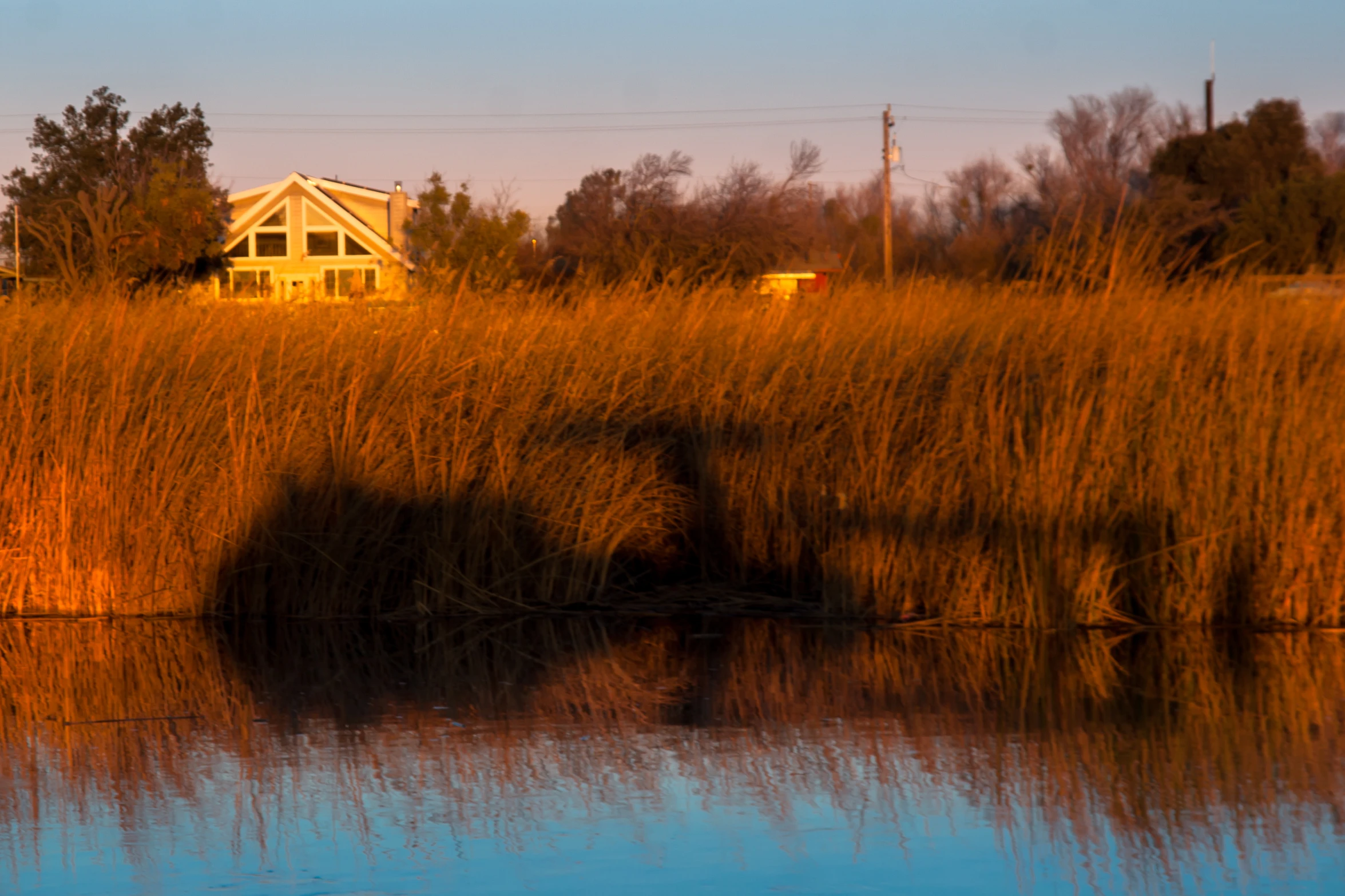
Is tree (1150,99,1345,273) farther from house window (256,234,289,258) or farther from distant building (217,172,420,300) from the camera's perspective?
house window (256,234,289,258)

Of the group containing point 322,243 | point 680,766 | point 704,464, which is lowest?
point 680,766

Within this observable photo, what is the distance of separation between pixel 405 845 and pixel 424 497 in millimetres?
3910

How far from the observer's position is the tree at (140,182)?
146 ft

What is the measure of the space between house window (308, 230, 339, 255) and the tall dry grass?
46.0 metres

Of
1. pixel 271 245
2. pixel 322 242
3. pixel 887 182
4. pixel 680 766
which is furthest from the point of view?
pixel 271 245

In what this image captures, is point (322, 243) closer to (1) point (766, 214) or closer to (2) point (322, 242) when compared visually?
(2) point (322, 242)

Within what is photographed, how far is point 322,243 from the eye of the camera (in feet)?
176

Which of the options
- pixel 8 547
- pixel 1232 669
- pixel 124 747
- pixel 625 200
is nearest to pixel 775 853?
pixel 124 747

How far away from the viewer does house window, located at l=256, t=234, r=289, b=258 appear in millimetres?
53969

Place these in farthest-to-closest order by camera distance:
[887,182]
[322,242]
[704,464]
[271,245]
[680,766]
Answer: [271,245]
[322,242]
[887,182]
[704,464]
[680,766]

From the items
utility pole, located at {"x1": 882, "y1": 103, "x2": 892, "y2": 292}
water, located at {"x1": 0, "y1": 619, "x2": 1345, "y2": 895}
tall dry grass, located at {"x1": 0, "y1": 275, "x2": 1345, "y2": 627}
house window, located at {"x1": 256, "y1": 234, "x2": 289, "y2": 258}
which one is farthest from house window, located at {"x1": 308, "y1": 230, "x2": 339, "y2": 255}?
water, located at {"x1": 0, "y1": 619, "x2": 1345, "y2": 895}

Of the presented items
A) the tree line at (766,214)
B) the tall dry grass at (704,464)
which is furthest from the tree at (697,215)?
the tall dry grass at (704,464)

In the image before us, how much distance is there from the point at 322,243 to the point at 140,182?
1569 cm

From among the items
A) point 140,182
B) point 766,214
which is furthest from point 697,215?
point 140,182
